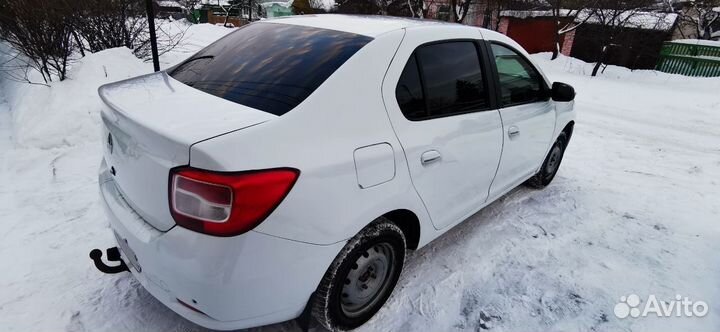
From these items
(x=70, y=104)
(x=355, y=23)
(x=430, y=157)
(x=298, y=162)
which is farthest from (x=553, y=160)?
(x=70, y=104)

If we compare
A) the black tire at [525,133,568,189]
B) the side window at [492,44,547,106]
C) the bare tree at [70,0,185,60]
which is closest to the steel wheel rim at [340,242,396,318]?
the side window at [492,44,547,106]

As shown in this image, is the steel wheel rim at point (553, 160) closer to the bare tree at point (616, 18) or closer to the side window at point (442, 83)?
the side window at point (442, 83)

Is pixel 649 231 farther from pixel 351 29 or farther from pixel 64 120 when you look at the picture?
pixel 64 120

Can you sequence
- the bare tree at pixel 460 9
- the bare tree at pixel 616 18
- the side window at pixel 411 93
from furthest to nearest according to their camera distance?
the bare tree at pixel 460 9 < the bare tree at pixel 616 18 < the side window at pixel 411 93

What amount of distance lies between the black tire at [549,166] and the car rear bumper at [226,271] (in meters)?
2.93

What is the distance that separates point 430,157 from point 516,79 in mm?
1400

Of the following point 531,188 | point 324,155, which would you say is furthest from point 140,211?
point 531,188

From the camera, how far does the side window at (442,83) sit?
2168 millimetres

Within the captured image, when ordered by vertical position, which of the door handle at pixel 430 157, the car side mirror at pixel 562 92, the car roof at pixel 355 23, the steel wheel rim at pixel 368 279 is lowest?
the steel wheel rim at pixel 368 279

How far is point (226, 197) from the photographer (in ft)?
4.95

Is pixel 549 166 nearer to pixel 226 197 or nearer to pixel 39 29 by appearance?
pixel 226 197

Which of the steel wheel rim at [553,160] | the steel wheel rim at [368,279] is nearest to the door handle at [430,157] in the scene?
the steel wheel rim at [368,279]

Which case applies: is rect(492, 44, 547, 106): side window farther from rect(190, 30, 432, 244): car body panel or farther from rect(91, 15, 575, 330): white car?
rect(190, 30, 432, 244): car body panel

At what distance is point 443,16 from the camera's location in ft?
70.8
